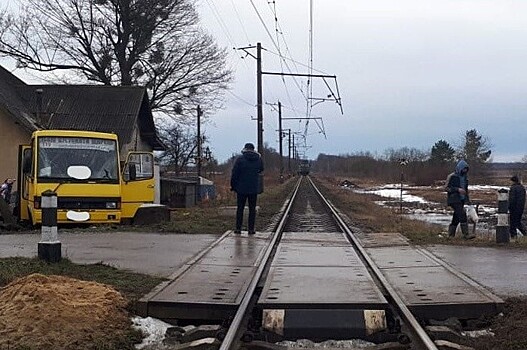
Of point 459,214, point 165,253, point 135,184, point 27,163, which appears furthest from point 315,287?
point 27,163

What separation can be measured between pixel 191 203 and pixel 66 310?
28.8m

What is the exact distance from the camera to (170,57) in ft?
165

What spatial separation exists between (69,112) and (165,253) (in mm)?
29929

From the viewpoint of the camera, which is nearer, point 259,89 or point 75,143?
point 75,143

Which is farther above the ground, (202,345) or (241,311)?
(241,311)

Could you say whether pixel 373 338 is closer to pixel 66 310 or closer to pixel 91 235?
pixel 66 310

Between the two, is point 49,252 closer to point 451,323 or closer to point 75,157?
point 451,323

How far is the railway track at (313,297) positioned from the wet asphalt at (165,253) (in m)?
0.37

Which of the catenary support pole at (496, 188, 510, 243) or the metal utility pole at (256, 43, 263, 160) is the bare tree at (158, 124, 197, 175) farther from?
the catenary support pole at (496, 188, 510, 243)

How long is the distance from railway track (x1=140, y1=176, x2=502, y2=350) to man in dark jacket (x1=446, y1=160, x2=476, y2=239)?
12.8ft

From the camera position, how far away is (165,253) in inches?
530

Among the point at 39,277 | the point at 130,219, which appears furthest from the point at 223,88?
the point at 39,277

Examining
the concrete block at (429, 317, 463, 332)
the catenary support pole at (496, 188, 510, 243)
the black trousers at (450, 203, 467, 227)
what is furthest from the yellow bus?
the concrete block at (429, 317, 463, 332)

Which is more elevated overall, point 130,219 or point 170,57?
point 170,57
